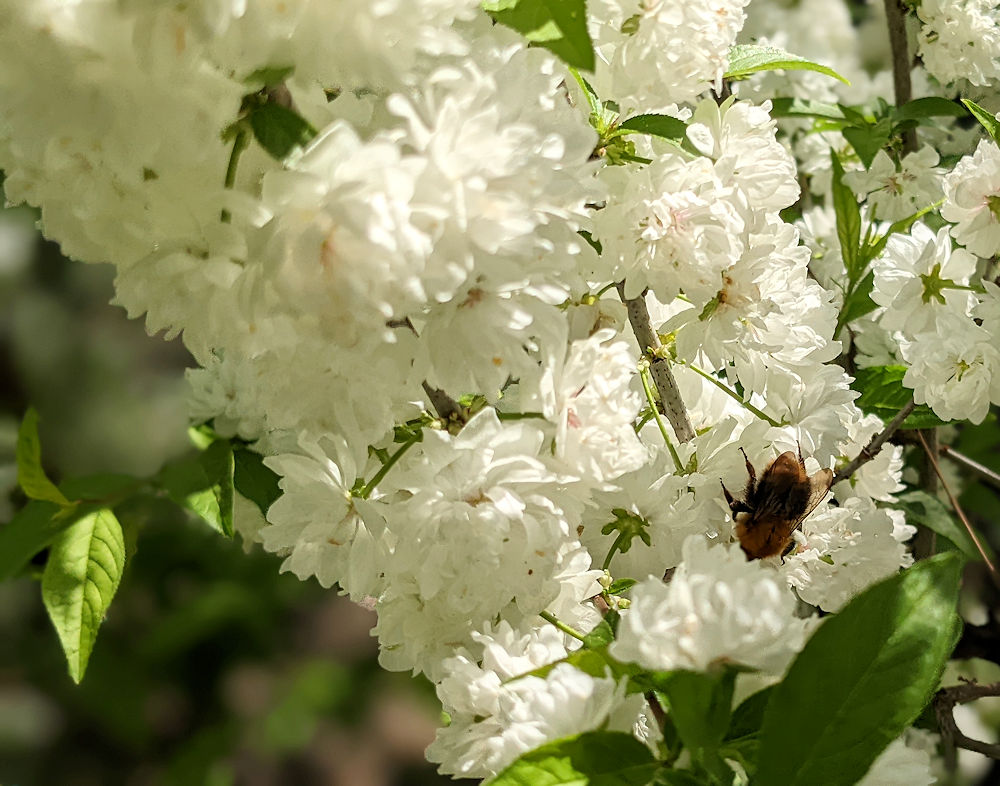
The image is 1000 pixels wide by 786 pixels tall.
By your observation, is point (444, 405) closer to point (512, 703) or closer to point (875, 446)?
point (512, 703)

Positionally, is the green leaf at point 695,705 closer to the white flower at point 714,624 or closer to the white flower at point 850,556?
the white flower at point 714,624

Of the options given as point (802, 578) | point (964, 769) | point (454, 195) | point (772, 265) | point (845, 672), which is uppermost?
point (454, 195)

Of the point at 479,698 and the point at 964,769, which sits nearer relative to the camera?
the point at 479,698

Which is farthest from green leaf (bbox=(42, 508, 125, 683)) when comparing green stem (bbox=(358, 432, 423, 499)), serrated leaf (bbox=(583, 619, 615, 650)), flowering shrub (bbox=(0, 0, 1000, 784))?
serrated leaf (bbox=(583, 619, 615, 650))

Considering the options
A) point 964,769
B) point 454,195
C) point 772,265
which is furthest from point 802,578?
point 964,769

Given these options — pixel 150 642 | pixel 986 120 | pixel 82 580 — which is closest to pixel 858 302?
pixel 986 120

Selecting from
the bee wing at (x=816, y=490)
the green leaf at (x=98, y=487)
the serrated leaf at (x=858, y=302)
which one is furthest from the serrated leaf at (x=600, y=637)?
the green leaf at (x=98, y=487)

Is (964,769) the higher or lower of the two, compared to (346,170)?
lower

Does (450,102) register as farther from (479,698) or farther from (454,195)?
(479,698)
